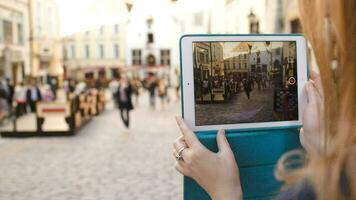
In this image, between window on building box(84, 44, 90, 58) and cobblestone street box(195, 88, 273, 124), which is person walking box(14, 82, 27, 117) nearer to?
cobblestone street box(195, 88, 273, 124)

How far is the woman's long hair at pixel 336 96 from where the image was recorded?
0.72 metres

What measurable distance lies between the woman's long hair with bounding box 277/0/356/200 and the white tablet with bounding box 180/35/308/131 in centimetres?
47

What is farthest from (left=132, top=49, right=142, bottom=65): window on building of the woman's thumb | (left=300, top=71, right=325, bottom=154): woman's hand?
(left=300, top=71, right=325, bottom=154): woman's hand

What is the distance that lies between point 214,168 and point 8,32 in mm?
23201

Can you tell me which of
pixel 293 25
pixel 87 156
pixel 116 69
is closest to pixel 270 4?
pixel 293 25

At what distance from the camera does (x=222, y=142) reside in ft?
3.61

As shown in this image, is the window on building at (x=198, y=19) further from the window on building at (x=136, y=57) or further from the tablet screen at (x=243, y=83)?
the tablet screen at (x=243, y=83)

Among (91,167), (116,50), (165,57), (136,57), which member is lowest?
(91,167)

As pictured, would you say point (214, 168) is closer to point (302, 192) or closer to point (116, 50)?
point (302, 192)

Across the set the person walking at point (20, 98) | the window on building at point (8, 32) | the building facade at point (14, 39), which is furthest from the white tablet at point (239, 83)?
the window on building at point (8, 32)

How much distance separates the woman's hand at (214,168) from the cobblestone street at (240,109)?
13cm

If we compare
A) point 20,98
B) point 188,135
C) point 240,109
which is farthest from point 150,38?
point 188,135

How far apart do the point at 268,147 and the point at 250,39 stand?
0.99ft

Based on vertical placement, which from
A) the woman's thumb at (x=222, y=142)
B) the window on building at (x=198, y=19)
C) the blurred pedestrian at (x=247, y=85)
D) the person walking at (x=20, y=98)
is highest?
the window on building at (x=198, y=19)
